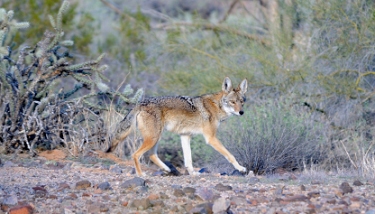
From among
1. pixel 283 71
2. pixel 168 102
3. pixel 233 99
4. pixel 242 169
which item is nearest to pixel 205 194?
pixel 242 169

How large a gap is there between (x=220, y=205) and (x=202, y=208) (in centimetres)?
17

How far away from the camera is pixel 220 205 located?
6070 mm

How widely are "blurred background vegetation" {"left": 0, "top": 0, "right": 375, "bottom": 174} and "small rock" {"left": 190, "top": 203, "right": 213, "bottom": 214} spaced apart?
3451 millimetres

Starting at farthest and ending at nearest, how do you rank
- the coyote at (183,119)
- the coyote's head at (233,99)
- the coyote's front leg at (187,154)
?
1. the coyote's head at (233,99)
2. the coyote's front leg at (187,154)
3. the coyote at (183,119)

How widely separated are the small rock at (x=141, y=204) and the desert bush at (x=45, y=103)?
4943mm

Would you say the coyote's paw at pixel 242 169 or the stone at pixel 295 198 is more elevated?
the coyote's paw at pixel 242 169

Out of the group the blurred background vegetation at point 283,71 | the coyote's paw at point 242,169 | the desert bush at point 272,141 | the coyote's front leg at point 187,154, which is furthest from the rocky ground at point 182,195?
the desert bush at point 272,141

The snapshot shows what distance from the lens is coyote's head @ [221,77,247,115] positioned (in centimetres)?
1069

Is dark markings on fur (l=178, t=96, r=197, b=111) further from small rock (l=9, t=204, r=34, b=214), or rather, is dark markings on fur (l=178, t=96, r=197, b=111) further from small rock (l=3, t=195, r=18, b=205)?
small rock (l=9, t=204, r=34, b=214)

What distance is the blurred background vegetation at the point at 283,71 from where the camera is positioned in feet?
37.7

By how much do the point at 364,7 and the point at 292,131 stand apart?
4479 millimetres

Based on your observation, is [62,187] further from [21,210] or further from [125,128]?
[125,128]

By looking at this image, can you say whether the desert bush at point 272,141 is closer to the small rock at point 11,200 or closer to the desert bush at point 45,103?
the desert bush at point 45,103

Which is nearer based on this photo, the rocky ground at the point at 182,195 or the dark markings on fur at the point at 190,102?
the rocky ground at the point at 182,195
